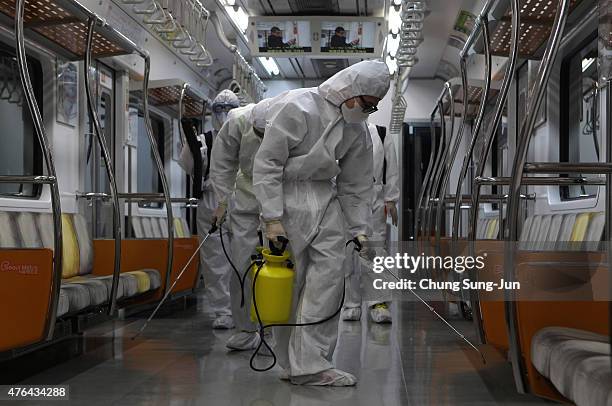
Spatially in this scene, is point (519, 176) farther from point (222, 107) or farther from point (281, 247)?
point (222, 107)

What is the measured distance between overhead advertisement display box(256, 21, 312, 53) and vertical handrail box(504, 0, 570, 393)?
6.22m

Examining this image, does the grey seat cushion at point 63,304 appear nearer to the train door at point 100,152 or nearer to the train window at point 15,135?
the train window at point 15,135

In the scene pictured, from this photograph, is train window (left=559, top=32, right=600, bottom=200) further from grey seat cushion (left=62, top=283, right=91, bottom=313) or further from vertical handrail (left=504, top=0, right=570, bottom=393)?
grey seat cushion (left=62, top=283, right=91, bottom=313)

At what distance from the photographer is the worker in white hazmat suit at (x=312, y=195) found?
3.79 meters

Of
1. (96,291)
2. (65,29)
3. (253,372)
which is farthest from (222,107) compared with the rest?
(253,372)

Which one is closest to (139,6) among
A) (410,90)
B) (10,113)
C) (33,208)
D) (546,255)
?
(10,113)

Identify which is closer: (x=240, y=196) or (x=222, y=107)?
(x=240, y=196)

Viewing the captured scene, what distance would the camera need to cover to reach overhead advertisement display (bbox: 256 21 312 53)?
9023 mm

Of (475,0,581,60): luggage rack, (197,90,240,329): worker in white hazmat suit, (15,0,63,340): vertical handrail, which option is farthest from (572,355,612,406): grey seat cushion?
(197,90,240,329): worker in white hazmat suit

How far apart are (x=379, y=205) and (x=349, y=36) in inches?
111

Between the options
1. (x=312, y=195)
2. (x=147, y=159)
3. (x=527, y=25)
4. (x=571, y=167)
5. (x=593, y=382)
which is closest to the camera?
(x=593, y=382)

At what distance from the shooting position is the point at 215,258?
20.5 feet

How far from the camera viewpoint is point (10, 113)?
5930 mm

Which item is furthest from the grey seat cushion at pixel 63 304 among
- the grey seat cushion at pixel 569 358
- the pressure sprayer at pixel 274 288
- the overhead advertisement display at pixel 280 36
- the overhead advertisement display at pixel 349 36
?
the overhead advertisement display at pixel 349 36
